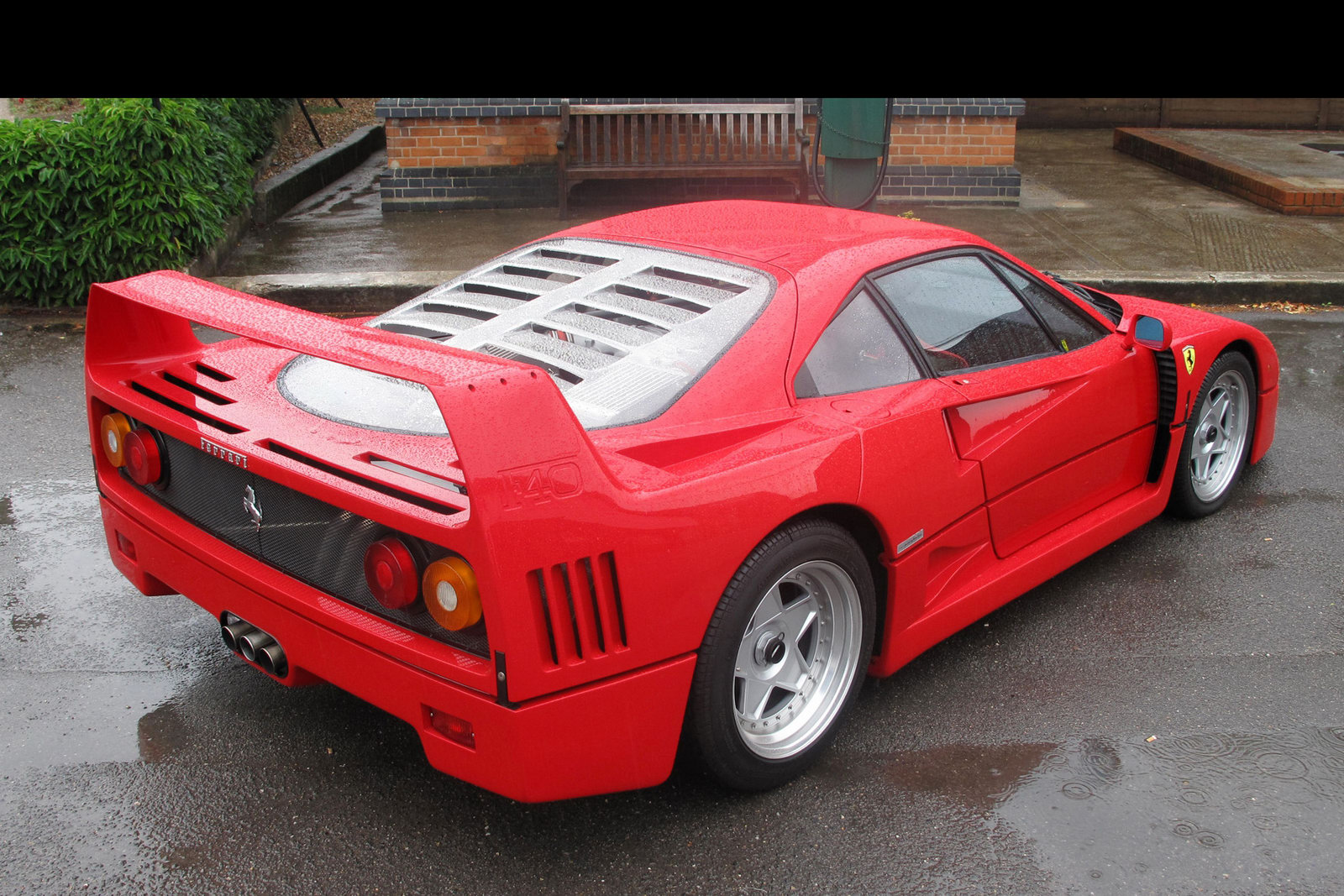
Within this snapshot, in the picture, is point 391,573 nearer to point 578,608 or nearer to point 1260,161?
point 578,608

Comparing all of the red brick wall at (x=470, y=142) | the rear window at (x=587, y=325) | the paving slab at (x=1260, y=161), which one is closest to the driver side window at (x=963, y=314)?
the rear window at (x=587, y=325)

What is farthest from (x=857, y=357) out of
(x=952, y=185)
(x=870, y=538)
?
(x=952, y=185)

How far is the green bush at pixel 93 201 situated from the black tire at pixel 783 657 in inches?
228

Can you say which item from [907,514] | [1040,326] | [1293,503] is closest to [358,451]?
[907,514]

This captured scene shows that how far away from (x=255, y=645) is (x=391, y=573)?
0.57m

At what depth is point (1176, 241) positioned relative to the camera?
888 centimetres

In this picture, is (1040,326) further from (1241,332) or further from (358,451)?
(358,451)

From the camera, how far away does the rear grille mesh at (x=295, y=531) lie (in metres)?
2.47

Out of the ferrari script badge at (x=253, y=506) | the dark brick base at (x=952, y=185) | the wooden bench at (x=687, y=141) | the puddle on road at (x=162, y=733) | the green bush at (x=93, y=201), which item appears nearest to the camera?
the ferrari script badge at (x=253, y=506)

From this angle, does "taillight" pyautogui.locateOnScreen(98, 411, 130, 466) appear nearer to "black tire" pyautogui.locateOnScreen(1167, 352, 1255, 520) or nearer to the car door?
the car door

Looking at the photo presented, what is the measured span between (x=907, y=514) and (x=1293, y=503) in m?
2.48

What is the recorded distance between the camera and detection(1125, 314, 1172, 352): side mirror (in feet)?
12.3

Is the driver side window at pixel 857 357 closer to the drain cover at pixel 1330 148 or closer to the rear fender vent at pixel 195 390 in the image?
the rear fender vent at pixel 195 390
